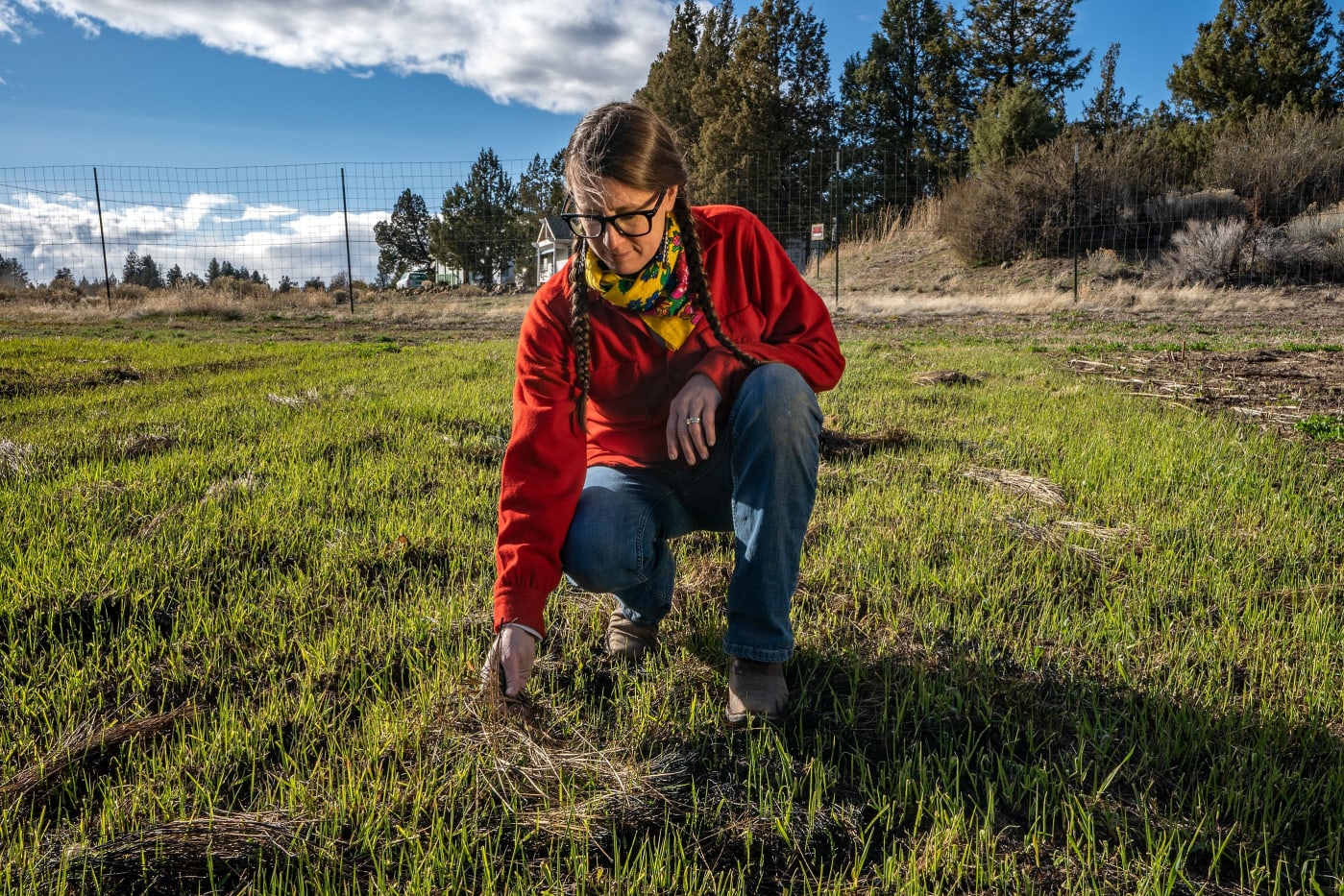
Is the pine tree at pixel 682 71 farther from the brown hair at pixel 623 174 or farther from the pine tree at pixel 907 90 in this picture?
the brown hair at pixel 623 174

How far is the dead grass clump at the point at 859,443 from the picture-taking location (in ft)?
12.6

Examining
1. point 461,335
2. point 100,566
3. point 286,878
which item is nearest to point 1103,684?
point 286,878

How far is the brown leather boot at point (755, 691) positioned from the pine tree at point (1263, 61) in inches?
1218

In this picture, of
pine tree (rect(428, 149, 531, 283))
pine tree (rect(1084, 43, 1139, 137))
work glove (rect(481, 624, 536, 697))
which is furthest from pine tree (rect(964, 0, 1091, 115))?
work glove (rect(481, 624, 536, 697))

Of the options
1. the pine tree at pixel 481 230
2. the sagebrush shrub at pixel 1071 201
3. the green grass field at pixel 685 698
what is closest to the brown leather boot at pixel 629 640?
the green grass field at pixel 685 698

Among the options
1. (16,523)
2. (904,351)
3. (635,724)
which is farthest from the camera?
(904,351)

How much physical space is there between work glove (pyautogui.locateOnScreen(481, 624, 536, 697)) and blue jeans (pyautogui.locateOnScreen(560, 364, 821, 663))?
214mm

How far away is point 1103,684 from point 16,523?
11.2 feet

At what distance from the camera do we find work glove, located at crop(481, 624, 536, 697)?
5.15 feet

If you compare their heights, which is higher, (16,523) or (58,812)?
(16,523)

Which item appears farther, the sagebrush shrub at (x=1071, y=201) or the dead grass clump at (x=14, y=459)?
the sagebrush shrub at (x=1071, y=201)

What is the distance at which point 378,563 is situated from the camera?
2.49m

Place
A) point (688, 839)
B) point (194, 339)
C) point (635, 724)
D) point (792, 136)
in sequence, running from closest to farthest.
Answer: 1. point (688, 839)
2. point (635, 724)
3. point (194, 339)
4. point (792, 136)

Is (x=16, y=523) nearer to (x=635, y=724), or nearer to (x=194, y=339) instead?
(x=635, y=724)
